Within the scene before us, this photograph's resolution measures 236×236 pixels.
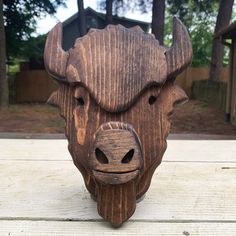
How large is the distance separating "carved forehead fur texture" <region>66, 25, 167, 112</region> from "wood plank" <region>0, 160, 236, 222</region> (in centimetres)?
23

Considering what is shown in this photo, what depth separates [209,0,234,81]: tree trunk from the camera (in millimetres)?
6974

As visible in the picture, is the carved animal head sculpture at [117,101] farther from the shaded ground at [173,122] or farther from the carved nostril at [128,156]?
the shaded ground at [173,122]

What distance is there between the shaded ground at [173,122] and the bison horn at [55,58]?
3686mm

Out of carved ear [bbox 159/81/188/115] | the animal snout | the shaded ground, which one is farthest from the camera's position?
the shaded ground

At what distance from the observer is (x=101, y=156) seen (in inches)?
22.3

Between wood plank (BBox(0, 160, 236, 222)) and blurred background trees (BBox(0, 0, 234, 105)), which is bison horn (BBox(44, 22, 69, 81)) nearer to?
wood plank (BBox(0, 160, 236, 222))

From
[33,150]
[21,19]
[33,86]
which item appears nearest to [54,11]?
[21,19]

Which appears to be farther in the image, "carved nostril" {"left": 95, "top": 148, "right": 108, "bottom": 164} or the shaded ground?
the shaded ground

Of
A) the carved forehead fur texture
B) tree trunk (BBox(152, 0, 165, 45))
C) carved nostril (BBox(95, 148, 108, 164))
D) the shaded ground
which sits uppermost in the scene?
tree trunk (BBox(152, 0, 165, 45))

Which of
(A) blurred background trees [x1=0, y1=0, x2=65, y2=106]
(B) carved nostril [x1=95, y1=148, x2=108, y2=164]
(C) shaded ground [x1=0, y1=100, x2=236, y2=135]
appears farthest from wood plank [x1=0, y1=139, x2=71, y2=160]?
(A) blurred background trees [x1=0, y1=0, x2=65, y2=106]

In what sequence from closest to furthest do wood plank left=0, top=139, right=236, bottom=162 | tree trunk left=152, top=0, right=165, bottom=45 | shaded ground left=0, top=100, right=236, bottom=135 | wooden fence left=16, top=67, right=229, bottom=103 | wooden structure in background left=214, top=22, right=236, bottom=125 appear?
wood plank left=0, top=139, right=236, bottom=162 < shaded ground left=0, top=100, right=236, bottom=135 < wooden structure in background left=214, top=22, right=236, bottom=125 < tree trunk left=152, top=0, right=165, bottom=45 < wooden fence left=16, top=67, right=229, bottom=103

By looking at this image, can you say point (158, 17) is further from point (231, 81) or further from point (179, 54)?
point (179, 54)

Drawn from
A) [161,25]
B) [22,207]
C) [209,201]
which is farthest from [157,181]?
[161,25]

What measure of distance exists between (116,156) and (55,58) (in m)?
0.21
